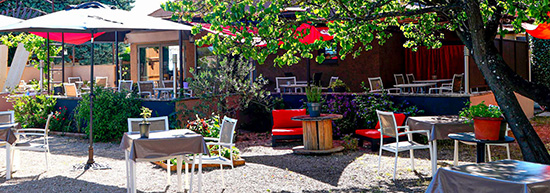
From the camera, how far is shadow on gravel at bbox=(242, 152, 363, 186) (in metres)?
6.55

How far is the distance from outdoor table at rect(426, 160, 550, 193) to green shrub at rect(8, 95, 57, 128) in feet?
33.1

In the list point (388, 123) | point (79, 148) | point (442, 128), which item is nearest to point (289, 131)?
point (388, 123)

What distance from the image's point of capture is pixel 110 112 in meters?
9.90

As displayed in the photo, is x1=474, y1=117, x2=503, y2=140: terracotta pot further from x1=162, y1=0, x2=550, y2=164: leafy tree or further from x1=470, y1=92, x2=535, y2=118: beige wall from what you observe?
x1=470, y1=92, x2=535, y2=118: beige wall

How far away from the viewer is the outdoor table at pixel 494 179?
9.26ft

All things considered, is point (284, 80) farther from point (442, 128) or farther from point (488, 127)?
point (488, 127)

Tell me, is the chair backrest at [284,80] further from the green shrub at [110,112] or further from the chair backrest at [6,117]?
the chair backrest at [6,117]

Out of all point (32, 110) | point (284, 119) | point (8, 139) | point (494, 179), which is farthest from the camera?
point (32, 110)

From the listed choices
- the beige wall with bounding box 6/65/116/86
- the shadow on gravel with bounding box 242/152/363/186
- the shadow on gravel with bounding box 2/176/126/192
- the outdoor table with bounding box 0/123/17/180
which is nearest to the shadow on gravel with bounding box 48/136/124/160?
the shadow on gravel with bounding box 2/176/126/192

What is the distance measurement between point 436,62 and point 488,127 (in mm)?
11089

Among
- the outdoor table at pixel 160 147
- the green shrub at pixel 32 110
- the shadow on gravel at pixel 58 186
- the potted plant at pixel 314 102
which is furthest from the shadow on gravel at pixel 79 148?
the potted plant at pixel 314 102

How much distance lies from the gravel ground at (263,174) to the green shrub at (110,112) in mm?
1068

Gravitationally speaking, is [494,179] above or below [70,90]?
below

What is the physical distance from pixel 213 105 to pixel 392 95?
369cm
